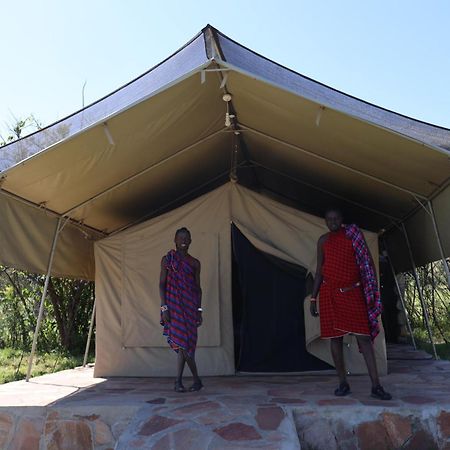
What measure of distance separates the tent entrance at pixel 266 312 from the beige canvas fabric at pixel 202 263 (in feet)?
0.56

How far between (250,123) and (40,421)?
292cm

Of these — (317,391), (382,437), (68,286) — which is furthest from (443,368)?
(68,286)

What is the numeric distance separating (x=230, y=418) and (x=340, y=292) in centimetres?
116

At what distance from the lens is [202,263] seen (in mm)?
5078

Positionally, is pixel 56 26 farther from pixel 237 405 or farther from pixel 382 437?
pixel 382 437

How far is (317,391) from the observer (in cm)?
363

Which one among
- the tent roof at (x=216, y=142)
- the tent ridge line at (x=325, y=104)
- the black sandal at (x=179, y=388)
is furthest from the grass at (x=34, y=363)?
the tent ridge line at (x=325, y=104)

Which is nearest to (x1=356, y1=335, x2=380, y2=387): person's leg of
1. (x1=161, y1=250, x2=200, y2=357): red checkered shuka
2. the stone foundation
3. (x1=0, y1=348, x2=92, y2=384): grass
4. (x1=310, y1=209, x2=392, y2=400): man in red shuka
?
(x1=310, y1=209, x2=392, y2=400): man in red shuka

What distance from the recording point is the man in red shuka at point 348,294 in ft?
11.0

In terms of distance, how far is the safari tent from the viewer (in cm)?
367

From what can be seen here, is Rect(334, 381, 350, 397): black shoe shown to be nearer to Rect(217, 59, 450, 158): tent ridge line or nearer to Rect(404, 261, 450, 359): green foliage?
Rect(217, 59, 450, 158): tent ridge line

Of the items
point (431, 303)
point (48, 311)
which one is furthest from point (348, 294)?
point (48, 311)

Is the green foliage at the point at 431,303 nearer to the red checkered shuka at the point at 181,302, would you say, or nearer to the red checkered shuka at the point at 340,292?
the red checkered shuka at the point at 340,292

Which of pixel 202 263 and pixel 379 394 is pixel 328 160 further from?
pixel 379 394
